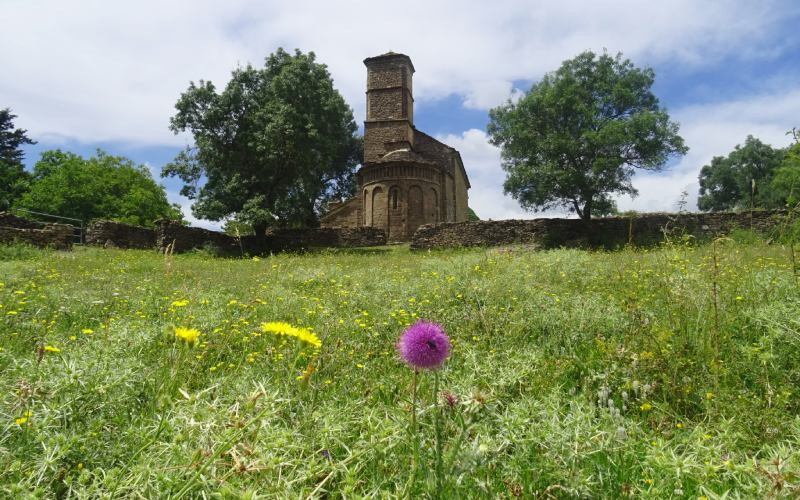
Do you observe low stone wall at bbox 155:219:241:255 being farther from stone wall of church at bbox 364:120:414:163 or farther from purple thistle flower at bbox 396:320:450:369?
purple thistle flower at bbox 396:320:450:369

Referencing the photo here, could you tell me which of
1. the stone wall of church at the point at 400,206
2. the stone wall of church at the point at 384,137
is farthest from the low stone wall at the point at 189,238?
the stone wall of church at the point at 384,137

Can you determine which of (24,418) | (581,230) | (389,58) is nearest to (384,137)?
(389,58)

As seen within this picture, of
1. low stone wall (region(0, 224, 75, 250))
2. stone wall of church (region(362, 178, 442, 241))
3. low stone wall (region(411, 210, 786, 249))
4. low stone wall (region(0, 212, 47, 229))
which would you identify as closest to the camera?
low stone wall (region(0, 224, 75, 250))

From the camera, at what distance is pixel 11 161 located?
3944cm

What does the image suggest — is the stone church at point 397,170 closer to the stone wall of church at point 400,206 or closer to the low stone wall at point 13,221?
the stone wall of church at point 400,206

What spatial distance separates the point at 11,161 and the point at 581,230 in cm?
4922

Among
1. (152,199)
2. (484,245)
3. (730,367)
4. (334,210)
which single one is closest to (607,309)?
(730,367)

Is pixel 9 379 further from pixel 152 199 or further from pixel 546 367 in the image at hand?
pixel 152 199

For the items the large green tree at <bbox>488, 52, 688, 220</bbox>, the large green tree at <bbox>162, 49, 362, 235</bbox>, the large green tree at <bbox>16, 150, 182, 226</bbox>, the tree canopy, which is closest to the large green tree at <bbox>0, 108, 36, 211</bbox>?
the large green tree at <bbox>16, 150, 182, 226</bbox>

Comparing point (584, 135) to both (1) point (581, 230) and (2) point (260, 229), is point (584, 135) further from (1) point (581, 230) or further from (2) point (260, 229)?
(2) point (260, 229)

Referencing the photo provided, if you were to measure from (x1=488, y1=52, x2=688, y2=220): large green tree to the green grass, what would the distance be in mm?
21251

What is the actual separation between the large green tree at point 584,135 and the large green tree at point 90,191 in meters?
37.6

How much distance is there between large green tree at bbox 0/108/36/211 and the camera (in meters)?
38.1

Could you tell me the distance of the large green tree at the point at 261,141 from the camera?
22.5 metres
